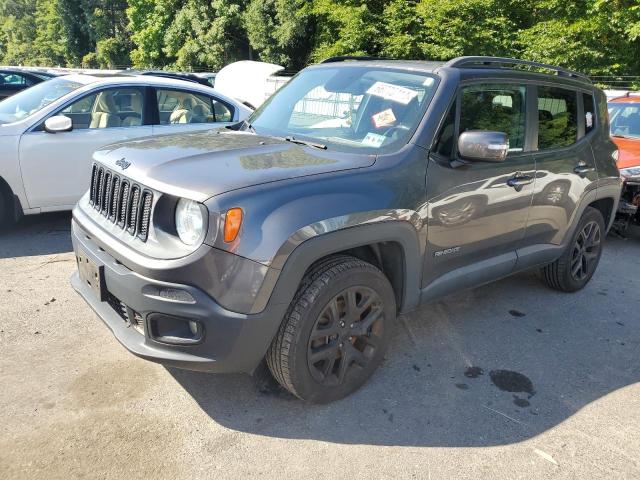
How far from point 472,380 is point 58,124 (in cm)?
433

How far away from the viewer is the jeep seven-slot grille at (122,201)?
270 cm

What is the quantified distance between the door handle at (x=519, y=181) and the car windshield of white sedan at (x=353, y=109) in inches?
33.9

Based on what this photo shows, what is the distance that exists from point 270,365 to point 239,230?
80 centimetres

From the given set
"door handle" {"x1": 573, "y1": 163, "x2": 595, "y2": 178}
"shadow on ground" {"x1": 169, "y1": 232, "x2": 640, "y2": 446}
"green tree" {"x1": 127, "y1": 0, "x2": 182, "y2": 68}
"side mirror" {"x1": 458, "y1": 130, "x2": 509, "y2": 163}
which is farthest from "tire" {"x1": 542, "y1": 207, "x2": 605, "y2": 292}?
"green tree" {"x1": 127, "y1": 0, "x2": 182, "y2": 68}

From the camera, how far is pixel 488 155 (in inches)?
123

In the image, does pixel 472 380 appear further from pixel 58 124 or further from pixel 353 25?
pixel 353 25

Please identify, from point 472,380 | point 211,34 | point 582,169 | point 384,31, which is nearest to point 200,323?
point 472,380

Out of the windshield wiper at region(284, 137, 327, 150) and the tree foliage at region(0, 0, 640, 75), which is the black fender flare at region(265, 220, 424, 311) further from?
the tree foliage at region(0, 0, 640, 75)

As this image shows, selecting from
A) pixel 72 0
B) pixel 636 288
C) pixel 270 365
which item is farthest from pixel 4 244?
pixel 72 0

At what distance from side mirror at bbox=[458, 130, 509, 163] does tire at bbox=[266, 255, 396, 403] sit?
34.4 inches

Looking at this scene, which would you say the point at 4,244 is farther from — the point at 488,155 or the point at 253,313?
the point at 488,155

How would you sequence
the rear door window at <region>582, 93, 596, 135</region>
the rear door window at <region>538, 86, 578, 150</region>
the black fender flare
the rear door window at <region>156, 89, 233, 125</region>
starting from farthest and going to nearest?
the rear door window at <region>156, 89, 233, 125</region> < the rear door window at <region>582, 93, 596, 135</region> < the rear door window at <region>538, 86, 578, 150</region> < the black fender flare

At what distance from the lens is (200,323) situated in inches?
97.0

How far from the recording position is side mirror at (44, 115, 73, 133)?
523 centimetres
